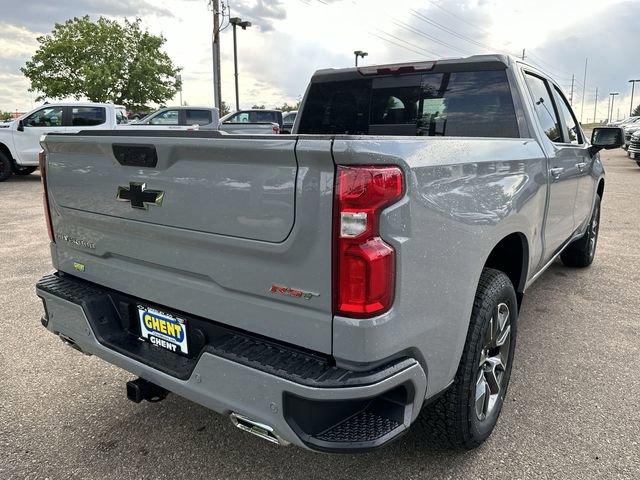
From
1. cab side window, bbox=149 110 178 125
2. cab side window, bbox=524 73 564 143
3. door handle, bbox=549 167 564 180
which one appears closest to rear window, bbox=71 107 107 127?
cab side window, bbox=149 110 178 125

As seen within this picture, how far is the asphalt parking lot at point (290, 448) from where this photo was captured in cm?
239

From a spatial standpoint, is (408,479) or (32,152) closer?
(408,479)

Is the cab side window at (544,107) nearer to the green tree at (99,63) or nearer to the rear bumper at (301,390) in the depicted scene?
the rear bumper at (301,390)

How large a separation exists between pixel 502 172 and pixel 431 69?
1359mm

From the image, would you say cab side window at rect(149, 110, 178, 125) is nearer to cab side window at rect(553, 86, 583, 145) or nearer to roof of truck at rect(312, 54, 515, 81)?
roof of truck at rect(312, 54, 515, 81)

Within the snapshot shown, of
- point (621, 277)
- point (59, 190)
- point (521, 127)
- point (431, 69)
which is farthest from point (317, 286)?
point (621, 277)

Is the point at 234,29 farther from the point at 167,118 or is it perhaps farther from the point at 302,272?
the point at 302,272

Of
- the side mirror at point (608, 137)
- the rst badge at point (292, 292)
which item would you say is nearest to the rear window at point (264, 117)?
the side mirror at point (608, 137)

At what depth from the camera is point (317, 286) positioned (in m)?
1.73

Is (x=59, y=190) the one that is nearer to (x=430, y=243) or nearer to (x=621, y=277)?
(x=430, y=243)

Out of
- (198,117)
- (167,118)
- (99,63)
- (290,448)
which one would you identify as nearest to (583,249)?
(290,448)

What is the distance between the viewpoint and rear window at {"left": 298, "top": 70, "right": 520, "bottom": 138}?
327cm

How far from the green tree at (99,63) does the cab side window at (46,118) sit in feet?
79.8

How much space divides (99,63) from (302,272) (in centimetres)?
3952
